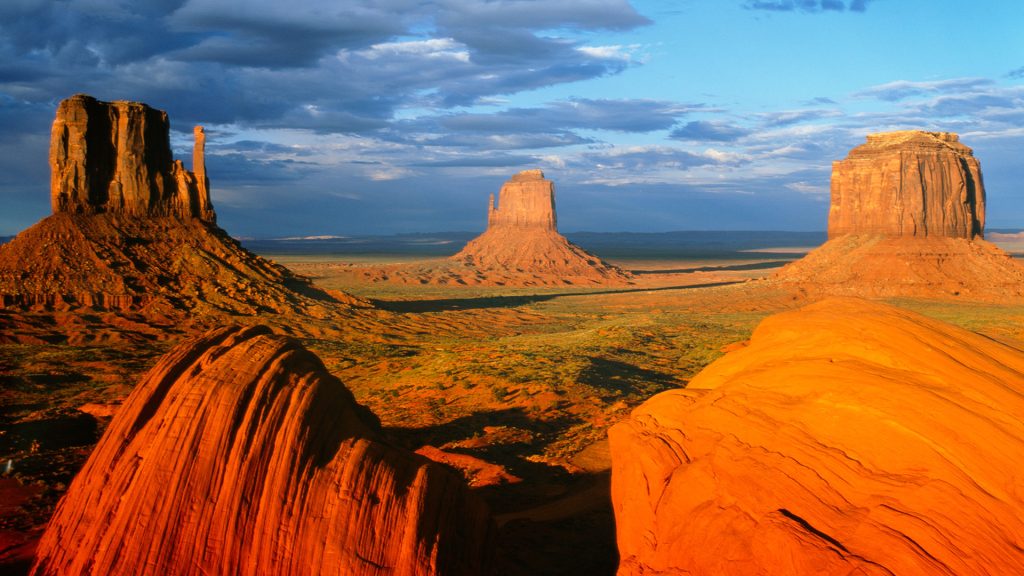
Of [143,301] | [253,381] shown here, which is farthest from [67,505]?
[143,301]

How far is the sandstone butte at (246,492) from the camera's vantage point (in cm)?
570

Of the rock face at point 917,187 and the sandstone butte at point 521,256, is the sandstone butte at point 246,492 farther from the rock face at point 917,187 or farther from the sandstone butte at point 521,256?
the sandstone butte at point 521,256

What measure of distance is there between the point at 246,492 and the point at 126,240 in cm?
3100

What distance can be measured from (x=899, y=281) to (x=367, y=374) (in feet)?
159

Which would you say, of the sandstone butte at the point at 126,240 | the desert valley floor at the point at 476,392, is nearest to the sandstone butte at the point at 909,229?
the desert valley floor at the point at 476,392

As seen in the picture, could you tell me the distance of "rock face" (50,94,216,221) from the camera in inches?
1251

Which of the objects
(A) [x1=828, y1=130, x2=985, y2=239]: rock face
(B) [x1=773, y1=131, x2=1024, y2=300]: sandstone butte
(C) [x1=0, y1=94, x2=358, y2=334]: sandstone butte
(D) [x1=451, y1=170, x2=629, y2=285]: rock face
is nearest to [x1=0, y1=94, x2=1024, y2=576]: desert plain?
(C) [x1=0, y1=94, x2=358, y2=334]: sandstone butte

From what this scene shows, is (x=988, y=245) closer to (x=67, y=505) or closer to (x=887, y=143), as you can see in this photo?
(x=887, y=143)

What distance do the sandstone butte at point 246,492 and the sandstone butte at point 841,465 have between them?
2.07m

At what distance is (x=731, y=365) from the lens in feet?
29.7

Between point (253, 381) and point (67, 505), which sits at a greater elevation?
point (253, 381)

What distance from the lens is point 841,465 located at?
603cm

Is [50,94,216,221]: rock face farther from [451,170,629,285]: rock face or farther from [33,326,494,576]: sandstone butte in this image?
[451,170,629,285]: rock face

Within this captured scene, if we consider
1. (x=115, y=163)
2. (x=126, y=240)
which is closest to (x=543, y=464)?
(x=126, y=240)
